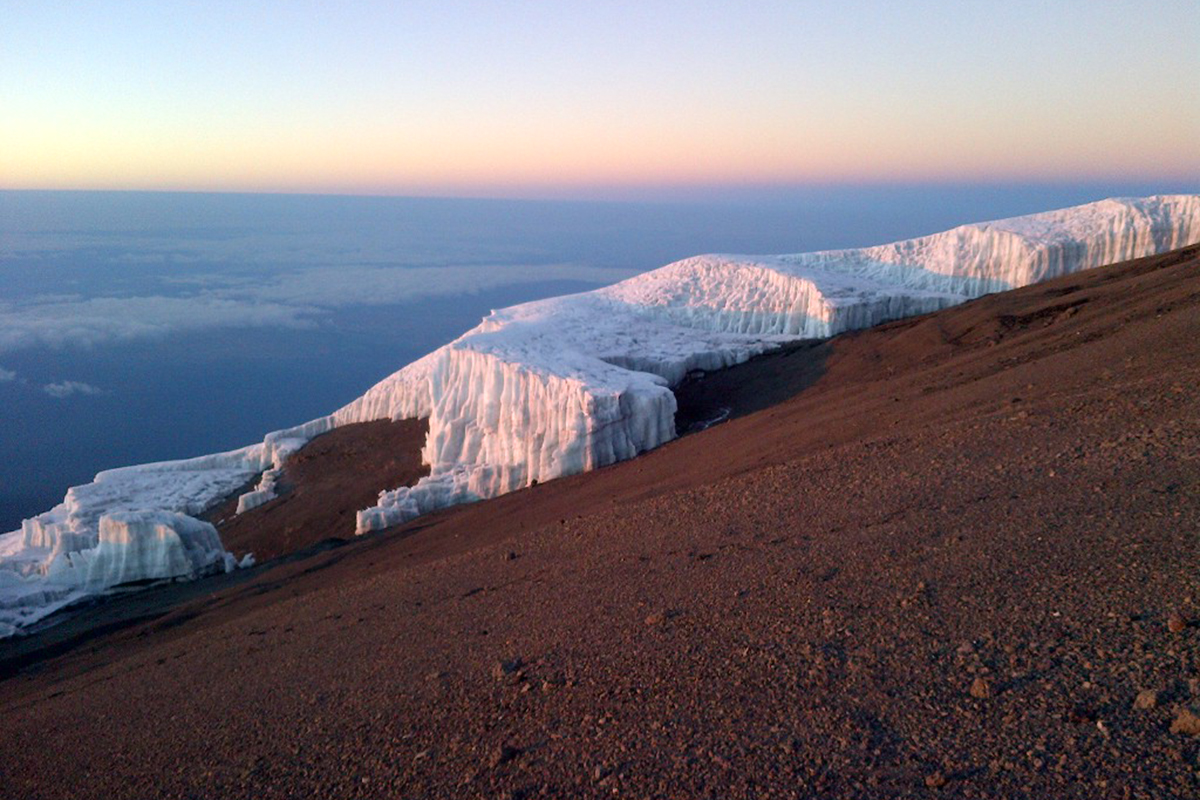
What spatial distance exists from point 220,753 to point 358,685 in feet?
4.40

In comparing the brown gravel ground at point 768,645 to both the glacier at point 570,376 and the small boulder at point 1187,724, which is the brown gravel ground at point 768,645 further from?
the glacier at point 570,376

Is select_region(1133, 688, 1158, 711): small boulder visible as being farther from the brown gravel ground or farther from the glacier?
the glacier

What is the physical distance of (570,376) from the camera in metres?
23.9

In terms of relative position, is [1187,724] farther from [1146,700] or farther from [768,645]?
[768,645]

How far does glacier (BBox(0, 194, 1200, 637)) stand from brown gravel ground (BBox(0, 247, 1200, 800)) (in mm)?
6580

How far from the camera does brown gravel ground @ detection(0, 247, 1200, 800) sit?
5637 mm

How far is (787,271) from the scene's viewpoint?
115ft

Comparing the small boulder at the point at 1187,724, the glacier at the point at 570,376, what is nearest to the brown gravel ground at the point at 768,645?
the small boulder at the point at 1187,724

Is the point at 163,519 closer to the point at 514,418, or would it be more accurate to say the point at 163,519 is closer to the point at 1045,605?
the point at 514,418

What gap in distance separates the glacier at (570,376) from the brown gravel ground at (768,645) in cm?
658

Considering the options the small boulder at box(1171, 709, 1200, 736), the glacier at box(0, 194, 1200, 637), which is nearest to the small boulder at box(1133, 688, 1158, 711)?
the small boulder at box(1171, 709, 1200, 736)

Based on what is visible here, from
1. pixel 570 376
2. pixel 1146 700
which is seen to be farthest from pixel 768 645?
pixel 570 376

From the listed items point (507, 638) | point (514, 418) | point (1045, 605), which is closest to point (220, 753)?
point (507, 638)

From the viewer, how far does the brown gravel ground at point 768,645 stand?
5.64 meters
